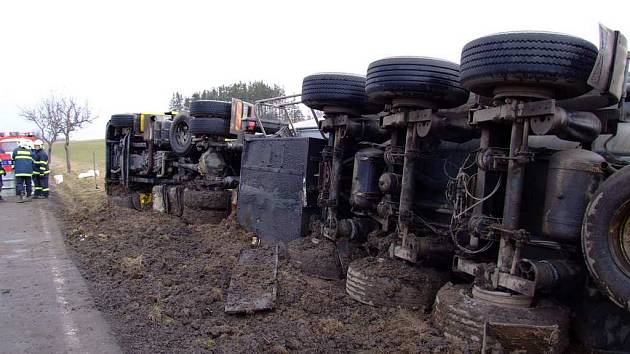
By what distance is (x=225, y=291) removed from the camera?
512 centimetres

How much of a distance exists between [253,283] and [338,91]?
2.13 m

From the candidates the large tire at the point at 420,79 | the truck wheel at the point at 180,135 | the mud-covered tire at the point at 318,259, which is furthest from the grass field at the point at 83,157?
the large tire at the point at 420,79

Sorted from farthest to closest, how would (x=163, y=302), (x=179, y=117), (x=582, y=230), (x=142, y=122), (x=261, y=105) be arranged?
1. (x=142, y=122)
2. (x=179, y=117)
3. (x=261, y=105)
4. (x=163, y=302)
5. (x=582, y=230)

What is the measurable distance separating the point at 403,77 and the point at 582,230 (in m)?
1.88

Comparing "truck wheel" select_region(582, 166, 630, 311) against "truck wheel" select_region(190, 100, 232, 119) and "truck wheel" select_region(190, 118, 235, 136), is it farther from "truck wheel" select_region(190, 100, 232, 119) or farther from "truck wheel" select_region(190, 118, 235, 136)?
"truck wheel" select_region(190, 100, 232, 119)

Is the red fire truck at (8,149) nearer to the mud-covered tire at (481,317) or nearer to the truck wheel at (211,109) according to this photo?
the truck wheel at (211,109)

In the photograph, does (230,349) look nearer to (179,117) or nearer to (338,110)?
(338,110)

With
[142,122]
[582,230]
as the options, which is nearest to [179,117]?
[142,122]

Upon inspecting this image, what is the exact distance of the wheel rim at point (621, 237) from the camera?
3.02 meters

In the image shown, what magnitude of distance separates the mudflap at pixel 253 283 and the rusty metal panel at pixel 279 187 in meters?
0.48

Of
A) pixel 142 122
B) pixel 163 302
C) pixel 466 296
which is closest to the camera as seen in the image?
pixel 466 296

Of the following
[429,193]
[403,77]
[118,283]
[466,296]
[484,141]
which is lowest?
[118,283]

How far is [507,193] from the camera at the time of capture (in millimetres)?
3629

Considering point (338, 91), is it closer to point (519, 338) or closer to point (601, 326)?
point (519, 338)
